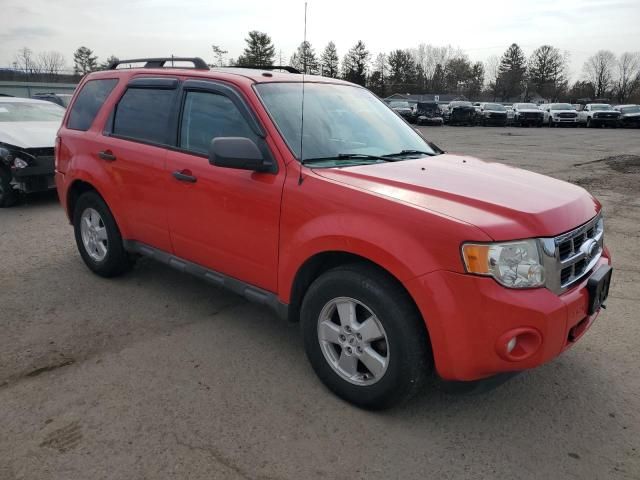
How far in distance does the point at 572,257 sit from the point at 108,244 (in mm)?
3837

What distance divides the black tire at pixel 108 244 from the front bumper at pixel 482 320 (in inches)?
124

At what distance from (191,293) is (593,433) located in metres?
Answer: 3.26

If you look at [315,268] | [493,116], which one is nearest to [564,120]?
[493,116]

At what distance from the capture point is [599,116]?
3738 centimetres

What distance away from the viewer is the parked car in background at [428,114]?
36.8 metres

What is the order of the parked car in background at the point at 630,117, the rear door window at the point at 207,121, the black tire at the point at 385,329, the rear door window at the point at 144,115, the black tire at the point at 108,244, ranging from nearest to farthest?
the black tire at the point at 385,329 → the rear door window at the point at 207,121 → the rear door window at the point at 144,115 → the black tire at the point at 108,244 → the parked car in background at the point at 630,117

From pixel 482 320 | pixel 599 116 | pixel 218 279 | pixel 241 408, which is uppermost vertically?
pixel 599 116

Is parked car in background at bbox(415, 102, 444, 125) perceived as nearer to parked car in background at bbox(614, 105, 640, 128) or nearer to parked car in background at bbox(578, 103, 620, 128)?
parked car in background at bbox(578, 103, 620, 128)

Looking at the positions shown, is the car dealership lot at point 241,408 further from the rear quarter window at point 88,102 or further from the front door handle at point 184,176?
the rear quarter window at point 88,102

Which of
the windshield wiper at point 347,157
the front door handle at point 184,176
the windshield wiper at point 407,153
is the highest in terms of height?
the windshield wiper at point 407,153

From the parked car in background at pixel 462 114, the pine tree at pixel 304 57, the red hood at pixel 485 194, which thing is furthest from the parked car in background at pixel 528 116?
the red hood at pixel 485 194

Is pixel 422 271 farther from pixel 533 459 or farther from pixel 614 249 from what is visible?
pixel 614 249

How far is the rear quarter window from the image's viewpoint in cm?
477

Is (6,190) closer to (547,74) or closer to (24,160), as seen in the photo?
(24,160)
